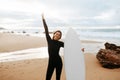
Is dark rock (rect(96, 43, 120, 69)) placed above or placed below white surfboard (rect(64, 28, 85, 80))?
below

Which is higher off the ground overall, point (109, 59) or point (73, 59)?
point (73, 59)

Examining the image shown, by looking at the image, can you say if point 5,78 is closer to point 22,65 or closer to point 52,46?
point 22,65

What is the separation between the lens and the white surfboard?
16.4 feet

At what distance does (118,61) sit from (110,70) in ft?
1.49

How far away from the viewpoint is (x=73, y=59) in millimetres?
5105

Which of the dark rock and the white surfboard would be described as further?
the dark rock

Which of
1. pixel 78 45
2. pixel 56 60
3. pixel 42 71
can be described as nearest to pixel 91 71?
pixel 42 71

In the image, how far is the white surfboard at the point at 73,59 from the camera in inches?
197

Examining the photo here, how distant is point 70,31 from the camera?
5.31m

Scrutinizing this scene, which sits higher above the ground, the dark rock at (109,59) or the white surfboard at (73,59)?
the white surfboard at (73,59)

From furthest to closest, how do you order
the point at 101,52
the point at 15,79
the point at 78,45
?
the point at 101,52 → the point at 15,79 → the point at 78,45

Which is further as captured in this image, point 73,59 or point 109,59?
point 109,59

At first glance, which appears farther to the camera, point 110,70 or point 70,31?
point 110,70

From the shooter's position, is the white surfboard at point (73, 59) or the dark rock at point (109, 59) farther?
the dark rock at point (109, 59)
